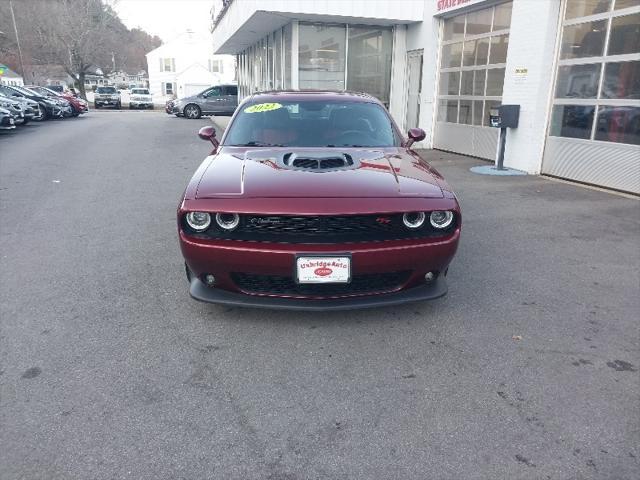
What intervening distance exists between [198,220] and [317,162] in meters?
0.97

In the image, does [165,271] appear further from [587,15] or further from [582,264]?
[587,15]

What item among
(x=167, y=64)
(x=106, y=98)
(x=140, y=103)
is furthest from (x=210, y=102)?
(x=167, y=64)

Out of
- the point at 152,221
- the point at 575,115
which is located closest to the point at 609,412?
the point at 152,221

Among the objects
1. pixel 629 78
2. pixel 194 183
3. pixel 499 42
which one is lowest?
pixel 194 183

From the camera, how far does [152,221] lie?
19.0 ft

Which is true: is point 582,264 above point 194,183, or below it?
below

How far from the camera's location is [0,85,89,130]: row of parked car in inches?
633

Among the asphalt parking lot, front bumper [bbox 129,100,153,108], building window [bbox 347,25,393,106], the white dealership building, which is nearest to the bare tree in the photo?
front bumper [bbox 129,100,153,108]

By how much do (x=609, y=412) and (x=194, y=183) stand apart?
266 centimetres

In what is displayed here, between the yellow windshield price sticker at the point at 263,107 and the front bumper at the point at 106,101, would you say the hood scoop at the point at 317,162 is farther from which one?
the front bumper at the point at 106,101

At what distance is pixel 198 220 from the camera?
2973 mm

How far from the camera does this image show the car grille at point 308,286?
2.98 metres

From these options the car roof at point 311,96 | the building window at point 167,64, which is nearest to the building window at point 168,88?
the building window at point 167,64

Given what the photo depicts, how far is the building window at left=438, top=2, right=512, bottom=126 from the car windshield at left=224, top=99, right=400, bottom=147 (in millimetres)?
6998
